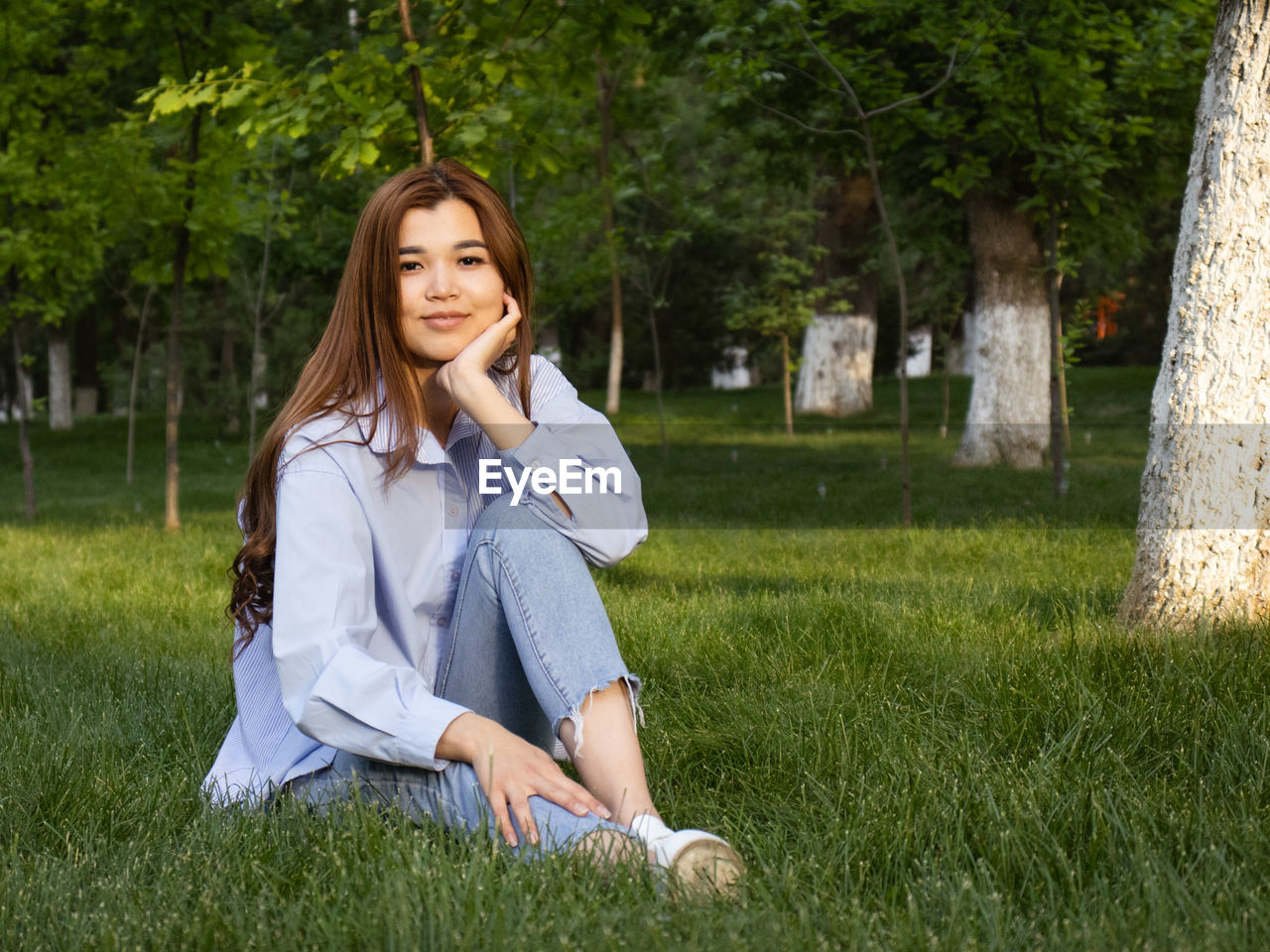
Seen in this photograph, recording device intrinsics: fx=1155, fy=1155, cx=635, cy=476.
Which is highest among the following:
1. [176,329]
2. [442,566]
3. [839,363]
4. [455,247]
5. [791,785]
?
[839,363]

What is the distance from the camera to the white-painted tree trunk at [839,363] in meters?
21.6

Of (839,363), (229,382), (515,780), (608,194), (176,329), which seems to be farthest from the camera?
(229,382)

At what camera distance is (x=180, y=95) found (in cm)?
579

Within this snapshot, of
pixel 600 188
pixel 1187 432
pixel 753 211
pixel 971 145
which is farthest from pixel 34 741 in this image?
pixel 753 211

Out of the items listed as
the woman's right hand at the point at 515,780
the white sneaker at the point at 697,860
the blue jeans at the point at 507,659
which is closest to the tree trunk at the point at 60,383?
the blue jeans at the point at 507,659

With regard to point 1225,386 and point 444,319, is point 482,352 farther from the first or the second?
point 1225,386

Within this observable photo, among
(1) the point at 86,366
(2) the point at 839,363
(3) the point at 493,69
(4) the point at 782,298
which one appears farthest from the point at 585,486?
(1) the point at 86,366

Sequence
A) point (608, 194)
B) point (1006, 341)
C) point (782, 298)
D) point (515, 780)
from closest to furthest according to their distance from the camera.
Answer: point (515, 780), point (1006, 341), point (782, 298), point (608, 194)

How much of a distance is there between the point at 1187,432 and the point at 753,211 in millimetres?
22895

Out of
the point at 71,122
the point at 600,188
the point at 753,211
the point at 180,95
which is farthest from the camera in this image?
the point at 753,211

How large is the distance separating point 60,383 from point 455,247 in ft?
88.9

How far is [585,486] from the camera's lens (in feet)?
8.07

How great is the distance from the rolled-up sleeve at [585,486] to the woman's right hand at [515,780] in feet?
1.57

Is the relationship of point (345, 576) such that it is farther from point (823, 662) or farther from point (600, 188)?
point (600, 188)
